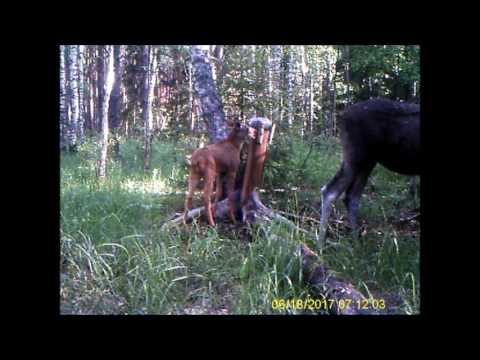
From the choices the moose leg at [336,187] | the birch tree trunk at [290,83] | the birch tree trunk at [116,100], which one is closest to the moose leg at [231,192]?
the moose leg at [336,187]

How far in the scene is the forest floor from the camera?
3.76m

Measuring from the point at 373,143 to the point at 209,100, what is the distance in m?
1.87

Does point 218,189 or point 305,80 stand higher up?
point 305,80

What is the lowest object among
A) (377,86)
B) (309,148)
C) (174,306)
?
(174,306)

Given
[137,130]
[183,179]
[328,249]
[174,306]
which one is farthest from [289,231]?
[137,130]

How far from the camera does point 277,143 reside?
5.90 metres

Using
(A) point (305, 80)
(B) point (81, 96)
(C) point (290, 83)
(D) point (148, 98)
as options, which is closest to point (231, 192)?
(C) point (290, 83)

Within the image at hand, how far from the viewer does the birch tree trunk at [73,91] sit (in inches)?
330

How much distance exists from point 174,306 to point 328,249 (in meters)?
1.45

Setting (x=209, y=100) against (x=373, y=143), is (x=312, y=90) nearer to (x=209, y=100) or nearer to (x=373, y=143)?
(x=209, y=100)

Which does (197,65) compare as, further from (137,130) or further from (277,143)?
(137,130)

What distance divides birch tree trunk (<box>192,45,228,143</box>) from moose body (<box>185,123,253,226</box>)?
52 cm

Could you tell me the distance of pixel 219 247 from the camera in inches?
174
